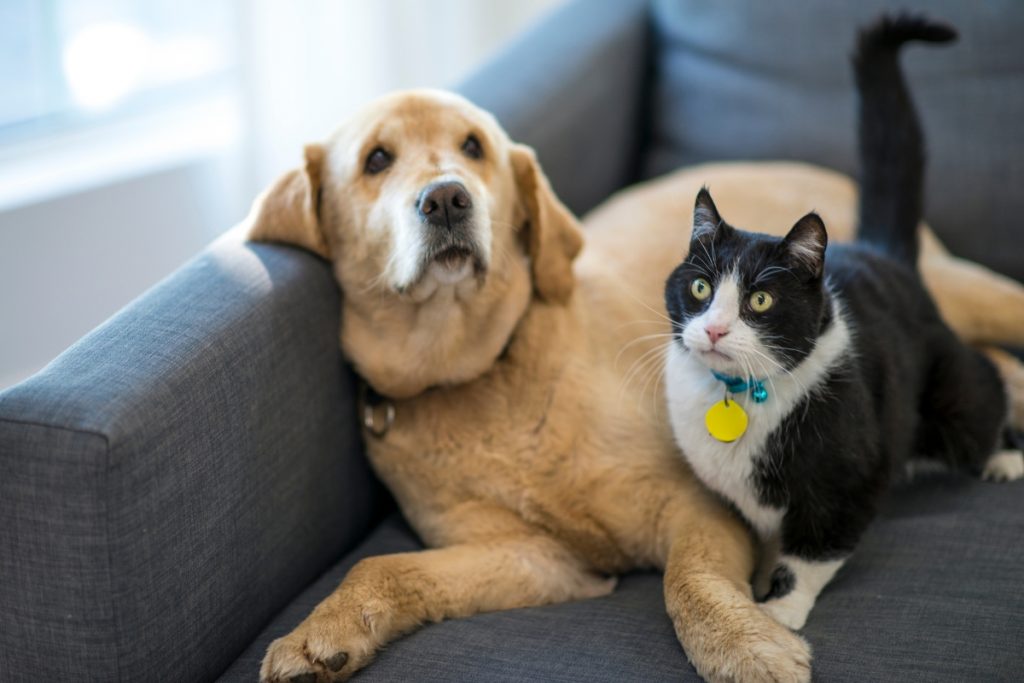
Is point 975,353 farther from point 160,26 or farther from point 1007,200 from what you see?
point 160,26

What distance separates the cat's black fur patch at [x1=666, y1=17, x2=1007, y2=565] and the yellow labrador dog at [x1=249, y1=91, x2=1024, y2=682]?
18 centimetres

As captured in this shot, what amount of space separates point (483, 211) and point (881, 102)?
795mm

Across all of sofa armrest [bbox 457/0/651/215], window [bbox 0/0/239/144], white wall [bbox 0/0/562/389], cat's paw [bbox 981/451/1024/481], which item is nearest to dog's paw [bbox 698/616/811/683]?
cat's paw [bbox 981/451/1024/481]

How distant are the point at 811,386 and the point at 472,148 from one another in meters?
0.66

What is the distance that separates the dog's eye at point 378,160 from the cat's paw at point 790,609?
0.87 m

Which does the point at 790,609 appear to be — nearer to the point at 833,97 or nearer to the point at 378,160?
the point at 378,160

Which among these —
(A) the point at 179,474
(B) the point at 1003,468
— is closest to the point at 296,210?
(A) the point at 179,474

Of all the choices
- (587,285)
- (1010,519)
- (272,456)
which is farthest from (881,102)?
(272,456)

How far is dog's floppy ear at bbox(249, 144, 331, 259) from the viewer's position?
1.74 m

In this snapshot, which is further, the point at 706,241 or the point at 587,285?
the point at 587,285

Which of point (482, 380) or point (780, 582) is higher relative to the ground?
point (482, 380)

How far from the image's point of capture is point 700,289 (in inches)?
53.3

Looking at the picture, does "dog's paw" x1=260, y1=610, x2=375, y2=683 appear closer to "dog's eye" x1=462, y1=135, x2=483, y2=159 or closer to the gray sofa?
the gray sofa

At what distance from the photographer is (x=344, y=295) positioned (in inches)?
70.1
